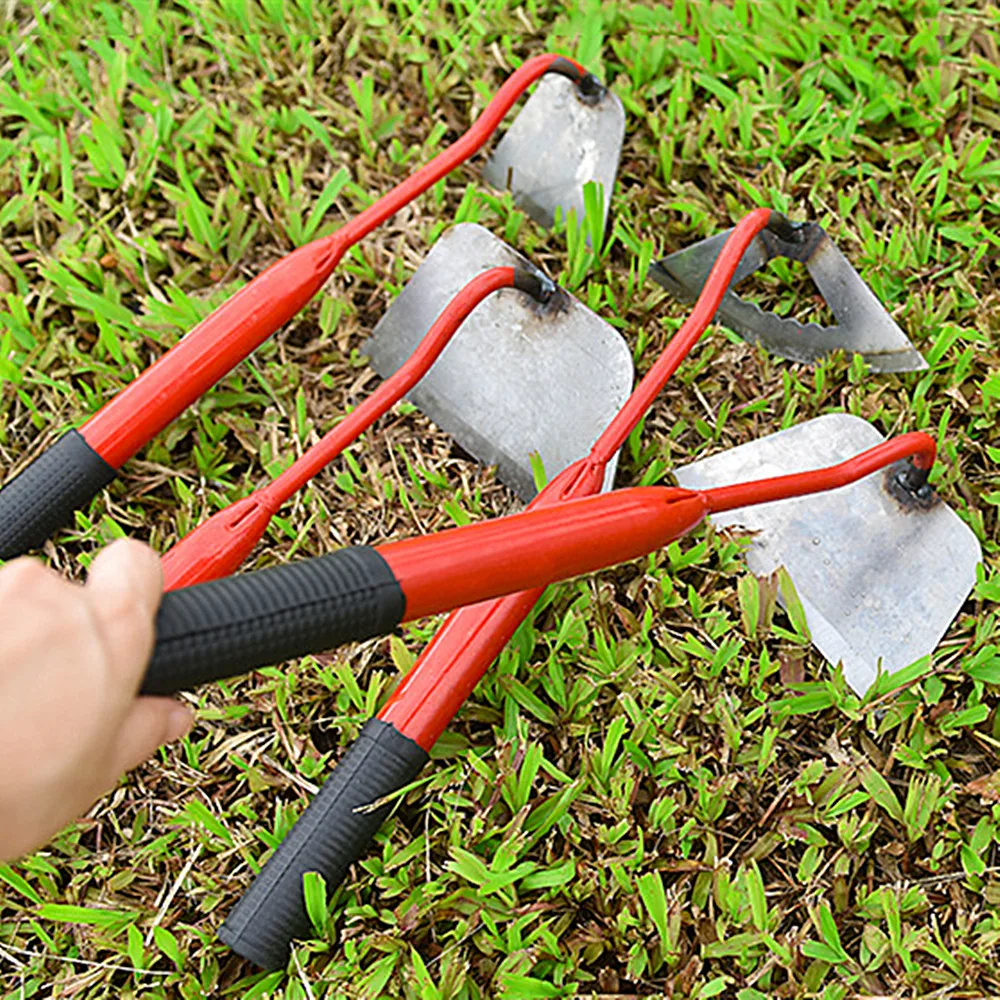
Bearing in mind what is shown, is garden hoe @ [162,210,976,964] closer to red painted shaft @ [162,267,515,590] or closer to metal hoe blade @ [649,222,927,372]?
red painted shaft @ [162,267,515,590]

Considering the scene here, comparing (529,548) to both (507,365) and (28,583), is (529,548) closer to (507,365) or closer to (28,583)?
(28,583)

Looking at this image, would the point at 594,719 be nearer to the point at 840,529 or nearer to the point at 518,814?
the point at 518,814

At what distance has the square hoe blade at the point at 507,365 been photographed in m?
2.03

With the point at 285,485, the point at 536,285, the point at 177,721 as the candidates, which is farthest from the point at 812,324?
the point at 177,721

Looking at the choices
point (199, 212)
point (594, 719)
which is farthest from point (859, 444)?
point (199, 212)

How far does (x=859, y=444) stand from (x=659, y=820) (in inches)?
30.1

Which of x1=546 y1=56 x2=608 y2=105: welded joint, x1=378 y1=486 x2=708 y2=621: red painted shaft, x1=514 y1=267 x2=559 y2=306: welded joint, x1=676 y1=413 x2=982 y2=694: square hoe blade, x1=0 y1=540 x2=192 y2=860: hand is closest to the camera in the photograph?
x1=0 y1=540 x2=192 y2=860: hand

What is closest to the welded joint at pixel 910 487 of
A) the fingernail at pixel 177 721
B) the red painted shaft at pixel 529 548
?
the red painted shaft at pixel 529 548

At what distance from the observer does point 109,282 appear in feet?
7.45

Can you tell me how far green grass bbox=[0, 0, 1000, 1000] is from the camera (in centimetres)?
163

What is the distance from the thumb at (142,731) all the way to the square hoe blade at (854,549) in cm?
114

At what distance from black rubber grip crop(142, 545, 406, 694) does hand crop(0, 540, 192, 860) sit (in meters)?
0.03

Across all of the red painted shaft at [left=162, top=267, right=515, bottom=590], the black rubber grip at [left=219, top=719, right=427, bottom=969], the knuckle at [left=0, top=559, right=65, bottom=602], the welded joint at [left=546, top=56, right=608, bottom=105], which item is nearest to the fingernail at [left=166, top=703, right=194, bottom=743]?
the knuckle at [left=0, top=559, right=65, bottom=602]

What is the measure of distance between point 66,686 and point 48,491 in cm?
99
